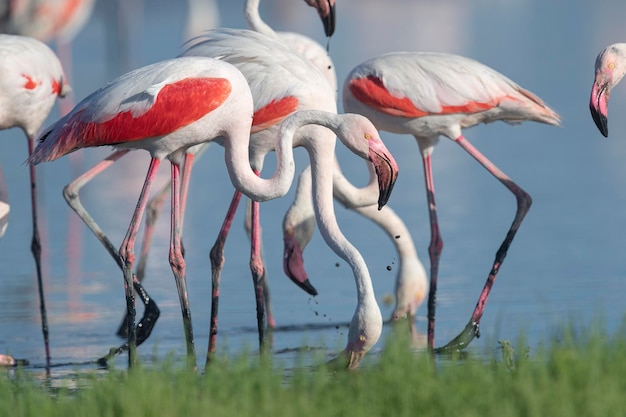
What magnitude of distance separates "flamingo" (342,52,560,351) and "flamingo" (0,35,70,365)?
5.49ft

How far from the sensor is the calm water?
7043mm

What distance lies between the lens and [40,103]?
745 centimetres

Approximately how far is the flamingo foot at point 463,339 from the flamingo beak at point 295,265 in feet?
3.04

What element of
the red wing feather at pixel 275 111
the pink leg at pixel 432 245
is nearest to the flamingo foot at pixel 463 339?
the pink leg at pixel 432 245

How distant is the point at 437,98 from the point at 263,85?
102cm

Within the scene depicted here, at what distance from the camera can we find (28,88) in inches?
289

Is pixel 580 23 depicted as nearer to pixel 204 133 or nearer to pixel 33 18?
pixel 33 18

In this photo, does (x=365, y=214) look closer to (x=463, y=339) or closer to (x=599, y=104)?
(x=463, y=339)

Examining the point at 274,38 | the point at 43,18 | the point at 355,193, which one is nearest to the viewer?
the point at 274,38

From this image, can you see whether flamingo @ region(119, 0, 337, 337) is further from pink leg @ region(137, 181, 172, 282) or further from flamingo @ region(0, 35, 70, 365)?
flamingo @ region(0, 35, 70, 365)

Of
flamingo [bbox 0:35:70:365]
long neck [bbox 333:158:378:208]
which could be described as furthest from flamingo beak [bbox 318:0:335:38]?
flamingo [bbox 0:35:70:365]

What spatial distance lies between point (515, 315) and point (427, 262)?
6.10 ft

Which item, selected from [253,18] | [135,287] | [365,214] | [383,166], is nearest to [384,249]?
[365,214]

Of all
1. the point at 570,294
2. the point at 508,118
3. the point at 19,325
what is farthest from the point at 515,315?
Result: the point at 19,325
